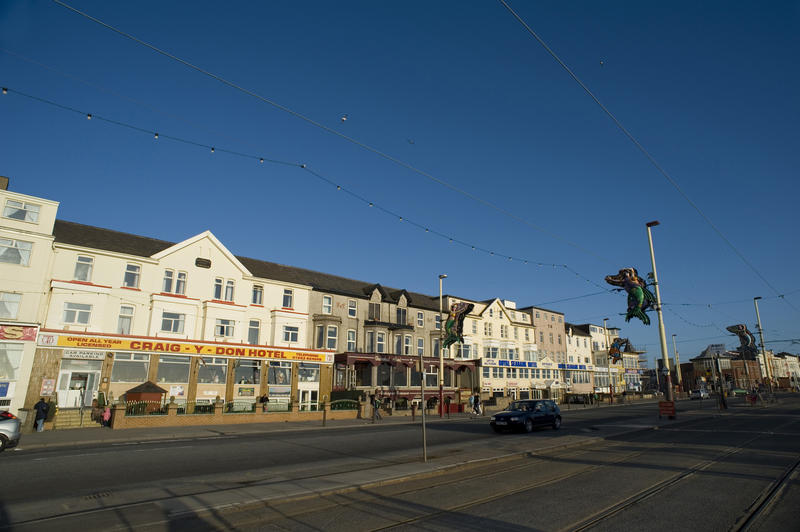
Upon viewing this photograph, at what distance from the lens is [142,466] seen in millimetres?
12656

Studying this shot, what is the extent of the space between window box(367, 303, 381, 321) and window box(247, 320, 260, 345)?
1143 centimetres

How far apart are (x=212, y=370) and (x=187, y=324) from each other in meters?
3.76

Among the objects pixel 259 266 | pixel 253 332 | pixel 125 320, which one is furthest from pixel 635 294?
pixel 125 320

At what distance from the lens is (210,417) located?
28.0m

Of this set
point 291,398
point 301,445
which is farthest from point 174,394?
point 301,445

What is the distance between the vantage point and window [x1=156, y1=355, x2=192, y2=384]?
99.9 ft

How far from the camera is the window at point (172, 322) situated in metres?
31.6

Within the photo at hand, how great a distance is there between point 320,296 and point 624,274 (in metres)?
25.1

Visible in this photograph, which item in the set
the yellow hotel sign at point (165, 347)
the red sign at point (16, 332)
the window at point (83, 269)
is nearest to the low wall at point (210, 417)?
the yellow hotel sign at point (165, 347)

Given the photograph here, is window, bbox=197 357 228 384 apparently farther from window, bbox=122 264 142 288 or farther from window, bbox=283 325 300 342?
window, bbox=122 264 142 288

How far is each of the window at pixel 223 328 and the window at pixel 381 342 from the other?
14.3 meters

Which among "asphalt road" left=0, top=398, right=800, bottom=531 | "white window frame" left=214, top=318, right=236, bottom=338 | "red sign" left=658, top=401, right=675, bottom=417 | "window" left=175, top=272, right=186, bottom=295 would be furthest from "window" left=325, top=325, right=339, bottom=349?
"red sign" left=658, top=401, right=675, bottom=417

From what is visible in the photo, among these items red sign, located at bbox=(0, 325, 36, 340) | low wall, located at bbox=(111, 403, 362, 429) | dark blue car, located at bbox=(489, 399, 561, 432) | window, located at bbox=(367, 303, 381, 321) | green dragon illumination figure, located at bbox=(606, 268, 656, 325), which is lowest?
low wall, located at bbox=(111, 403, 362, 429)

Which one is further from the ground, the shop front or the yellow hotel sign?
the yellow hotel sign
